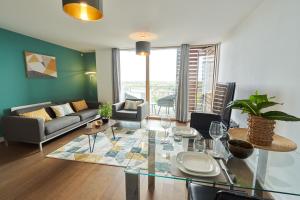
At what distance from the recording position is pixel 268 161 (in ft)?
3.69

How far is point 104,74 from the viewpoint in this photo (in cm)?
496

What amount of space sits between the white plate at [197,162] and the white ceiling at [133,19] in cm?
193

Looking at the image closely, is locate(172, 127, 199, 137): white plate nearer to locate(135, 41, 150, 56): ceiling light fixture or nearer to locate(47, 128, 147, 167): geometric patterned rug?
locate(47, 128, 147, 167): geometric patterned rug

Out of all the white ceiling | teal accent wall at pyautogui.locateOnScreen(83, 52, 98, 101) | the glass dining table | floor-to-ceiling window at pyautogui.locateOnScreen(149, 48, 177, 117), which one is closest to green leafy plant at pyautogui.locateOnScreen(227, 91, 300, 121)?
the glass dining table

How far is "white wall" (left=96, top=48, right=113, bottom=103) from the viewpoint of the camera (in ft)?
15.9

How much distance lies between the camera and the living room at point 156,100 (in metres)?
1.09

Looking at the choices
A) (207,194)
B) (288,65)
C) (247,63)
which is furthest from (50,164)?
(247,63)

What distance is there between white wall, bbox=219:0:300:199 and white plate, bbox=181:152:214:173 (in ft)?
1.25

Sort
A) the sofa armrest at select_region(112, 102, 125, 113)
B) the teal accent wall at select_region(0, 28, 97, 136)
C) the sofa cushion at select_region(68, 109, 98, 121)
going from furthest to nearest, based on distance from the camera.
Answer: the sofa armrest at select_region(112, 102, 125, 113) < the sofa cushion at select_region(68, 109, 98, 121) < the teal accent wall at select_region(0, 28, 97, 136)

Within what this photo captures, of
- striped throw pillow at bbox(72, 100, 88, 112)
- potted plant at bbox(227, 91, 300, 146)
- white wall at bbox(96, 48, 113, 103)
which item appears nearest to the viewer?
potted plant at bbox(227, 91, 300, 146)

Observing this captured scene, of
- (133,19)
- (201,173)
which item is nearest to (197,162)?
(201,173)

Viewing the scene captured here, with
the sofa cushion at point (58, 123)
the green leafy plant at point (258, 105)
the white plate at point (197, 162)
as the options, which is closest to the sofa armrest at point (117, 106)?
the sofa cushion at point (58, 123)

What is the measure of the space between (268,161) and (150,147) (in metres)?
0.98

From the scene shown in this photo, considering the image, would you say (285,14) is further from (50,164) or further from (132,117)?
(50,164)
